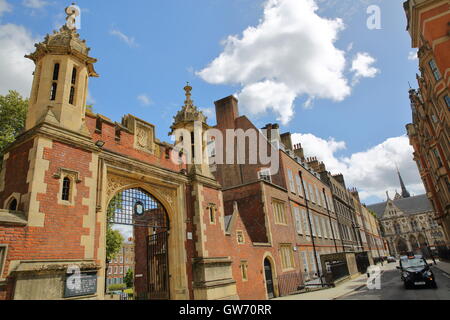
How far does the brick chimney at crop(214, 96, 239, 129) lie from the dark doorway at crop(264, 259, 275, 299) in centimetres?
1338

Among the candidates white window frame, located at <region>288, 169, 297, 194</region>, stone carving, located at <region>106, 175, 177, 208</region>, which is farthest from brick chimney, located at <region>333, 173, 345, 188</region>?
stone carving, located at <region>106, 175, 177, 208</region>

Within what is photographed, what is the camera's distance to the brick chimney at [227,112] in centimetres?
2722

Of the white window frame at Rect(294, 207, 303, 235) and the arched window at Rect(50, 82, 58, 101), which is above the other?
the arched window at Rect(50, 82, 58, 101)

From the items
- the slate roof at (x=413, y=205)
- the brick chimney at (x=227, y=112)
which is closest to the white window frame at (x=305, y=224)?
the brick chimney at (x=227, y=112)

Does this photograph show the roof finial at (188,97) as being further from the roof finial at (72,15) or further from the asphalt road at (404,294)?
the asphalt road at (404,294)

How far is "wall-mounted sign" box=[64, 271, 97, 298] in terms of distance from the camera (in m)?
7.24

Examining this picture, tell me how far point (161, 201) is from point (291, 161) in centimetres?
1732

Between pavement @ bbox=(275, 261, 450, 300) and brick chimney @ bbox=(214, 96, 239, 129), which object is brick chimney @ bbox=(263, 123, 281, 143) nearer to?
brick chimney @ bbox=(214, 96, 239, 129)

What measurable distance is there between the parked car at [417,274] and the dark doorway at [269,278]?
7.94 m

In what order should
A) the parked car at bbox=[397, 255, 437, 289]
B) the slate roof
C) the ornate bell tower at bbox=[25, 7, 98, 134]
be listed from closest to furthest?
the ornate bell tower at bbox=[25, 7, 98, 134], the parked car at bbox=[397, 255, 437, 289], the slate roof

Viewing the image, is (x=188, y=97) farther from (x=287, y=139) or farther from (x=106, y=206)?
(x=287, y=139)
